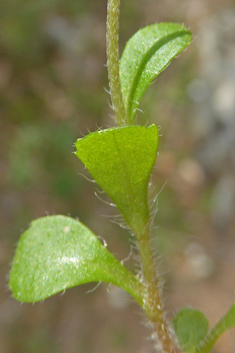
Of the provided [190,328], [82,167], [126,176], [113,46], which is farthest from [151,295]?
[82,167]

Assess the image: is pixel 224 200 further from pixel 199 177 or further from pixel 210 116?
pixel 210 116

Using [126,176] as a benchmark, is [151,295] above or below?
below

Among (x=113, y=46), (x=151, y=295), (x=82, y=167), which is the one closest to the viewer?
(x=113, y=46)

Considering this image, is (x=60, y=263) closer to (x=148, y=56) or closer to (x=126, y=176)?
(x=126, y=176)

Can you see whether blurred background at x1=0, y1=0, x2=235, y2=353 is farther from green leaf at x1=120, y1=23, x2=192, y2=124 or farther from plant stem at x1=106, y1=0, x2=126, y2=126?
plant stem at x1=106, y1=0, x2=126, y2=126

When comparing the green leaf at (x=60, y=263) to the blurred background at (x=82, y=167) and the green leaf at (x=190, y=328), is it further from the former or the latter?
the blurred background at (x=82, y=167)

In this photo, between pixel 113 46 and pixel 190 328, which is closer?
pixel 113 46

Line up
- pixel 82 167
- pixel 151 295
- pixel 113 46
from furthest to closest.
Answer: pixel 82 167 < pixel 151 295 < pixel 113 46

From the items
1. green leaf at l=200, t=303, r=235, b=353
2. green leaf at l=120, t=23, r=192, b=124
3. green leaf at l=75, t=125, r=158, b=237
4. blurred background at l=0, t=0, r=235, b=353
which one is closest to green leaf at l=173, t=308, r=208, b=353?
green leaf at l=200, t=303, r=235, b=353

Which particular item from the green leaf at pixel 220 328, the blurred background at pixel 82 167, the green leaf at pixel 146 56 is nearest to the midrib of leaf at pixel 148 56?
the green leaf at pixel 146 56
